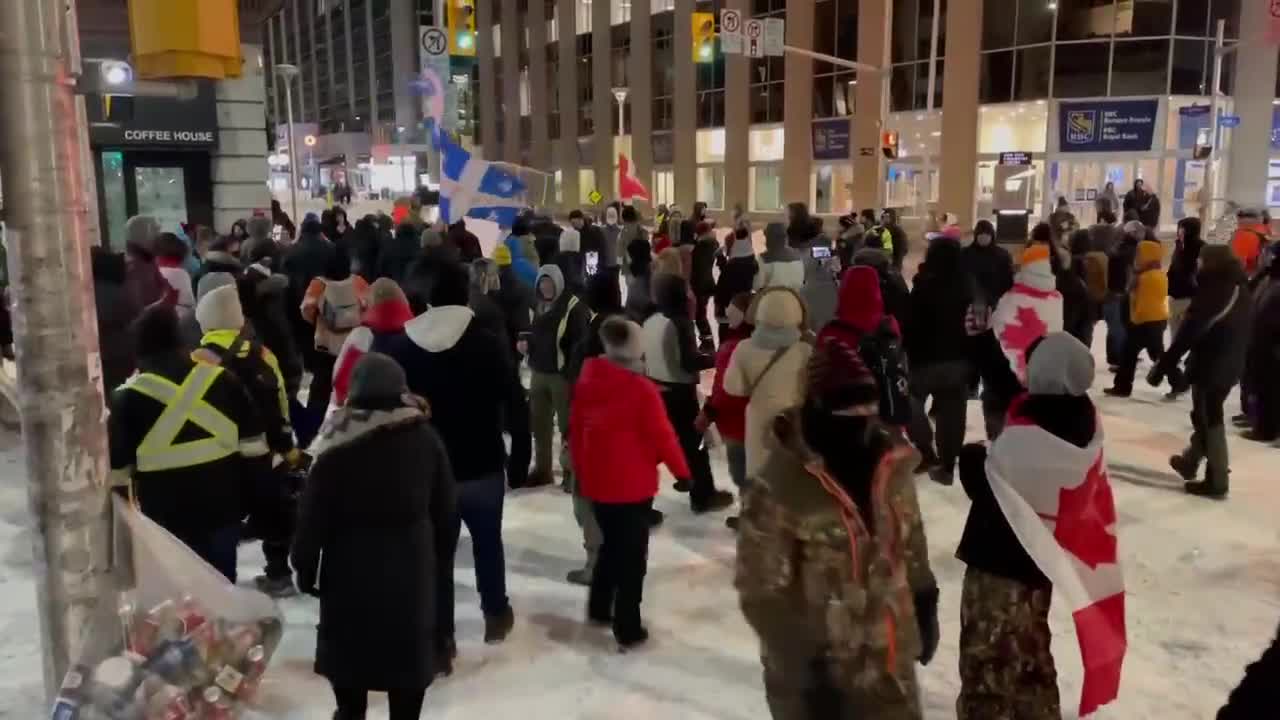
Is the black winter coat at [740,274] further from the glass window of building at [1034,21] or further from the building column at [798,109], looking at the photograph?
the building column at [798,109]

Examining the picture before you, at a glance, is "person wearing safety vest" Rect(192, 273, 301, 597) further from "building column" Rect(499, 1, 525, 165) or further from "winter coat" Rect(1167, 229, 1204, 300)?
"building column" Rect(499, 1, 525, 165)

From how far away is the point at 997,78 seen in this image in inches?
1353

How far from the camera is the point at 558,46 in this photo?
56031 millimetres

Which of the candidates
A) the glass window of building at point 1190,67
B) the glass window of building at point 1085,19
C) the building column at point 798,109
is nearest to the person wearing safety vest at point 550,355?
the glass window of building at point 1085,19

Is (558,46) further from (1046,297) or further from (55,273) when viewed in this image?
(55,273)

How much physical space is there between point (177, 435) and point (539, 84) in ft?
183

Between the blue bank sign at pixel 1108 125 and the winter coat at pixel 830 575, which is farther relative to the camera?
the blue bank sign at pixel 1108 125

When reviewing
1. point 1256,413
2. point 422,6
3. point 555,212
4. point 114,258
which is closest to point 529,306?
point 114,258

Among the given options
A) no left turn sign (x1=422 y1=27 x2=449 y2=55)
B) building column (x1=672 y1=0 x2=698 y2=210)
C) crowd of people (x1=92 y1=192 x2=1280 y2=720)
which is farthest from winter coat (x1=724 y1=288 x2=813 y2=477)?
building column (x1=672 y1=0 x2=698 y2=210)

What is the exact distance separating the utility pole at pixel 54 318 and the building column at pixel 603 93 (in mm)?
49154

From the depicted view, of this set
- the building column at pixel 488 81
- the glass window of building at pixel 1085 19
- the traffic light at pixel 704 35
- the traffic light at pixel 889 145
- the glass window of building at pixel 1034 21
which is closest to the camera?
the traffic light at pixel 704 35

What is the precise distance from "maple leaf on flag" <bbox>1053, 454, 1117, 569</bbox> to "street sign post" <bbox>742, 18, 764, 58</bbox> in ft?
86.7

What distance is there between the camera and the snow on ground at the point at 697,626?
16.6 ft

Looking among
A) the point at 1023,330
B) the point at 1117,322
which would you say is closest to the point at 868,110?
the point at 1117,322
